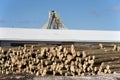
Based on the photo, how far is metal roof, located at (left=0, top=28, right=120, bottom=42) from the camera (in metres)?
29.2

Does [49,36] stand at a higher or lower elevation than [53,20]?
lower

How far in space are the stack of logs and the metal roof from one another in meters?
13.7

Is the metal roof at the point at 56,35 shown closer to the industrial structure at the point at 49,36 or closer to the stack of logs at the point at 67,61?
the industrial structure at the point at 49,36

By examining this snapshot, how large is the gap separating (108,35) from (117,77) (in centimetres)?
2026

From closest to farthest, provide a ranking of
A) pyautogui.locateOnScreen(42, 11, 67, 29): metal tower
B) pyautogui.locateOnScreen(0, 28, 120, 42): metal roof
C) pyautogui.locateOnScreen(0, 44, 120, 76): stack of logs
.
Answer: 1. pyautogui.locateOnScreen(0, 44, 120, 76): stack of logs
2. pyautogui.locateOnScreen(0, 28, 120, 42): metal roof
3. pyautogui.locateOnScreen(42, 11, 67, 29): metal tower

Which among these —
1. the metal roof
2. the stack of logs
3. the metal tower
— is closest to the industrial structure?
the metal roof

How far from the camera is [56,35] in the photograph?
3081 cm

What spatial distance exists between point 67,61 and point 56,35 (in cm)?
1761

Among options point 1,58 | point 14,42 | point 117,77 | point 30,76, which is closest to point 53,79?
point 30,76

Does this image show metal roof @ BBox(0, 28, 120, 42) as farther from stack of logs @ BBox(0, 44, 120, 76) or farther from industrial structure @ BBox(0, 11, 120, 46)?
stack of logs @ BBox(0, 44, 120, 76)

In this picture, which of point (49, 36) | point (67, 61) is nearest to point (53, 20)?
point (49, 36)

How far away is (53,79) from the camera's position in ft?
37.5

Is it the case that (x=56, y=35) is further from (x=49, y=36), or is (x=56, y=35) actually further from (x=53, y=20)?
(x=53, y=20)

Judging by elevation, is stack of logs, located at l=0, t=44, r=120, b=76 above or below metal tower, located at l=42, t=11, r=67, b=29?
below
